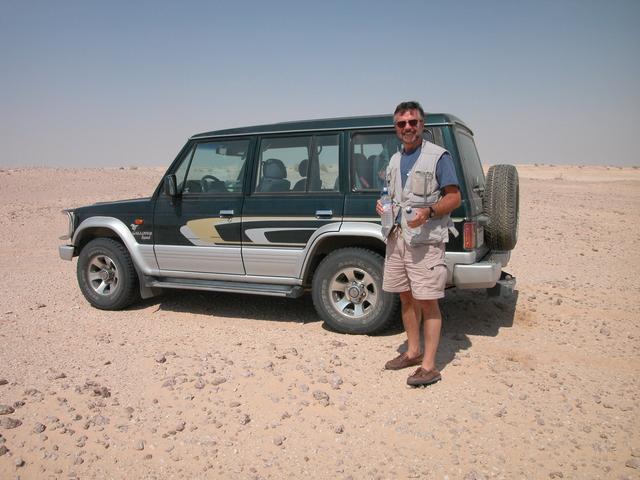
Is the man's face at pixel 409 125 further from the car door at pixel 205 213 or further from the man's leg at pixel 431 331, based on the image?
the car door at pixel 205 213

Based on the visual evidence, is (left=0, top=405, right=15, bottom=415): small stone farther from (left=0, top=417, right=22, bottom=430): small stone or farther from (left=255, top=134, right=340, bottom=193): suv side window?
(left=255, top=134, right=340, bottom=193): suv side window

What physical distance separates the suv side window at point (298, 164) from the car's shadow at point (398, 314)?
4.63 ft

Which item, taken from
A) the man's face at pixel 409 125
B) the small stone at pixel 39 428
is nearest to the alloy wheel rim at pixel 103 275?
the small stone at pixel 39 428

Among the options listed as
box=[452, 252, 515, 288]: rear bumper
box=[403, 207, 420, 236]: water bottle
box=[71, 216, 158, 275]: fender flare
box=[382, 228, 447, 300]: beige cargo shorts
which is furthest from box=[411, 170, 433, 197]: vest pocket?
box=[71, 216, 158, 275]: fender flare

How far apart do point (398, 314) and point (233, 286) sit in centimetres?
167

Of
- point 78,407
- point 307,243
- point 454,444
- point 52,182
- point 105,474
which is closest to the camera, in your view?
point 105,474

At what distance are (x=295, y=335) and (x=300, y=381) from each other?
107 cm

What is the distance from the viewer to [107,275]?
6031 mm

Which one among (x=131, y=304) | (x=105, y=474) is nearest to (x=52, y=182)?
(x=131, y=304)

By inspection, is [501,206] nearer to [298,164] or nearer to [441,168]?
[441,168]

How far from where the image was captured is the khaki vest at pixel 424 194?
3662 mm

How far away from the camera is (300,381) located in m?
3.99

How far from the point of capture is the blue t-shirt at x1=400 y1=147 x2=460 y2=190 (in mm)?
3648

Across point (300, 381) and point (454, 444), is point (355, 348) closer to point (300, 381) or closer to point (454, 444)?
point (300, 381)
